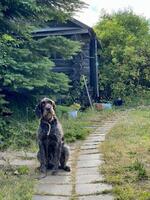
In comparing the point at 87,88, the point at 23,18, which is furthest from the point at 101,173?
the point at 87,88

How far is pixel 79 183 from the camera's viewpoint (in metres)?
5.20

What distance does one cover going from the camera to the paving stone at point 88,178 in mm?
5269

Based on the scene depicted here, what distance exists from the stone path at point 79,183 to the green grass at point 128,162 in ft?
0.42

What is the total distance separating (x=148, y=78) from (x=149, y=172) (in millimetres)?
15874

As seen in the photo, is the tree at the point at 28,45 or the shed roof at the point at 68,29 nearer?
the tree at the point at 28,45

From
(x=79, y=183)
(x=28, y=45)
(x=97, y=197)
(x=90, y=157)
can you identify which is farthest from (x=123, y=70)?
(x=97, y=197)

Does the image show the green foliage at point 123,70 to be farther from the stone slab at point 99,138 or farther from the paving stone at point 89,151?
the paving stone at point 89,151

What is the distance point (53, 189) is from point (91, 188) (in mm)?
463

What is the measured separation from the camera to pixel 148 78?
20.9 meters

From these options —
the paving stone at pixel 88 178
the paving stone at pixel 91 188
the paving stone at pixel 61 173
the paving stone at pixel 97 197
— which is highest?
the paving stone at pixel 97 197

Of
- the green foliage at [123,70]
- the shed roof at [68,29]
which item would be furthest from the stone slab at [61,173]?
the green foliage at [123,70]

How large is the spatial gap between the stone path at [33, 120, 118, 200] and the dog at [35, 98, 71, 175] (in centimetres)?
19

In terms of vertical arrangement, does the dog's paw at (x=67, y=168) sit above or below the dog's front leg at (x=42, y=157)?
below

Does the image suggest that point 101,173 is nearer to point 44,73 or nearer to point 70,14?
point 44,73
